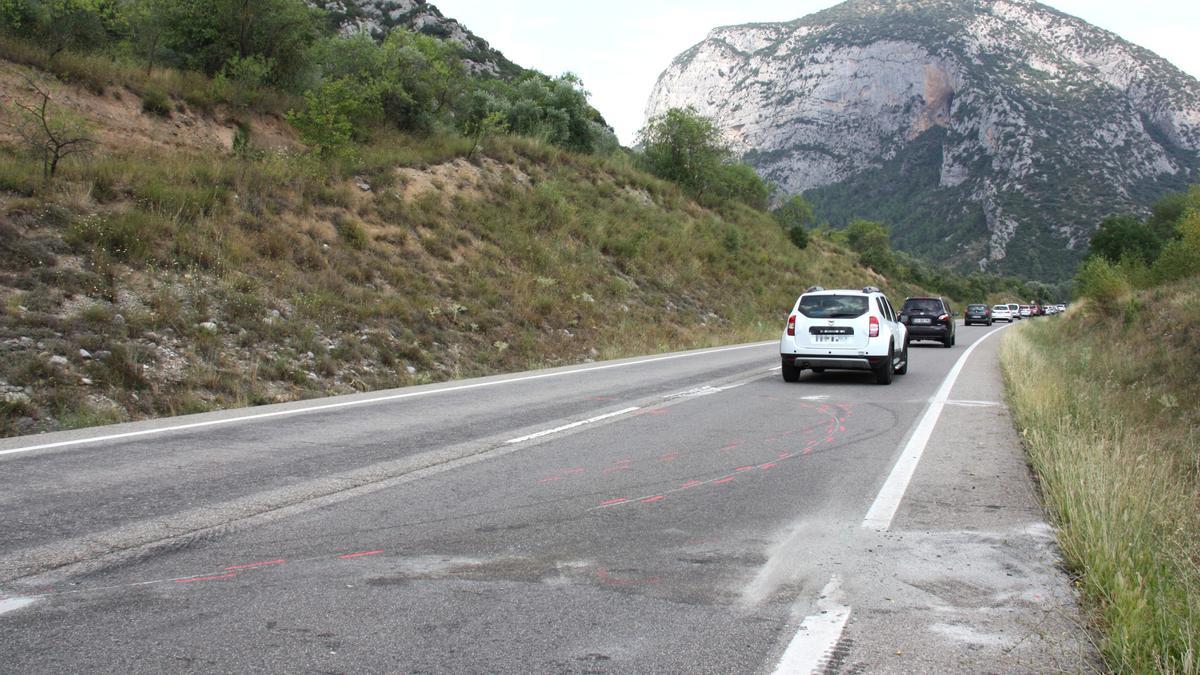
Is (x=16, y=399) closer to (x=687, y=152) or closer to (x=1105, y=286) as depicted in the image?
(x=1105, y=286)

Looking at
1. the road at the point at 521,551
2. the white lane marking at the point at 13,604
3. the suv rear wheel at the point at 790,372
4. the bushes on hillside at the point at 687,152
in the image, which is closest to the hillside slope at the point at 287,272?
the road at the point at 521,551

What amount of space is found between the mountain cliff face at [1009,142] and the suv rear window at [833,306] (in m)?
89.0

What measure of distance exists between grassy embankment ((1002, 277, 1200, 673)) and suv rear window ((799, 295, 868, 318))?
282 centimetres

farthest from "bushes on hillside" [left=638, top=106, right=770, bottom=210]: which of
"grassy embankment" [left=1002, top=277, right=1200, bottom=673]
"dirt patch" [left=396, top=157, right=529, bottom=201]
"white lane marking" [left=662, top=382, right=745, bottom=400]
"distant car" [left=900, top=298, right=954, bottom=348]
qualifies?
"grassy embankment" [left=1002, top=277, right=1200, bottom=673]

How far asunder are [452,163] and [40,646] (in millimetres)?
27376

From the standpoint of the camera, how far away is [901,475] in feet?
22.9

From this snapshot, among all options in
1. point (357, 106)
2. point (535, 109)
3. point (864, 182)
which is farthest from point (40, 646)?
point (864, 182)

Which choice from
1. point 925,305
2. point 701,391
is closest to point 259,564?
point 701,391

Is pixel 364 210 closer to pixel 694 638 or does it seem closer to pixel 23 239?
pixel 23 239

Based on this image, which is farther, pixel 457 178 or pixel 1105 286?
pixel 457 178

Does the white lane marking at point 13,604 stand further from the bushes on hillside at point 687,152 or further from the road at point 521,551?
the bushes on hillside at point 687,152

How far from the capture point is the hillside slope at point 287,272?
1133 cm

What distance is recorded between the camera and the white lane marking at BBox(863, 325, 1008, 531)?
556cm

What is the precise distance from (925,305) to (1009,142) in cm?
13354
